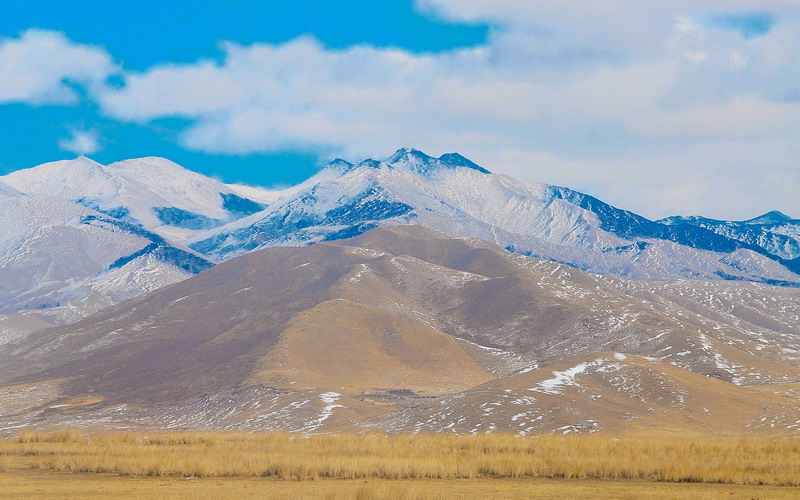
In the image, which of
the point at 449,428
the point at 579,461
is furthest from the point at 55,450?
the point at 449,428

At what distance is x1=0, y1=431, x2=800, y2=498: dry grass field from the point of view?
34312mm

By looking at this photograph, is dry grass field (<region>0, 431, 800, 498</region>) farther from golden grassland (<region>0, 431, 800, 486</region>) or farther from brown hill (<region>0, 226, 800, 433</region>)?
brown hill (<region>0, 226, 800, 433</region>)

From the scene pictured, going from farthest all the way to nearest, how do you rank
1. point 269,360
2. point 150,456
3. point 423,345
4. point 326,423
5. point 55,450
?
1. point 423,345
2. point 269,360
3. point 326,423
4. point 55,450
5. point 150,456

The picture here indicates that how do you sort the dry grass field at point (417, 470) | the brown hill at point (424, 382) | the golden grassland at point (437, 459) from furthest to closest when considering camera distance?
the brown hill at point (424, 382)
the golden grassland at point (437, 459)
the dry grass field at point (417, 470)

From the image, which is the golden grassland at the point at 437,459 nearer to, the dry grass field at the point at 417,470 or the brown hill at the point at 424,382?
the dry grass field at the point at 417,470

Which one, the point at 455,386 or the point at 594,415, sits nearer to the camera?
the point at 594,415

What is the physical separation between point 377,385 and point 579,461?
119m

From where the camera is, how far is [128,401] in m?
163

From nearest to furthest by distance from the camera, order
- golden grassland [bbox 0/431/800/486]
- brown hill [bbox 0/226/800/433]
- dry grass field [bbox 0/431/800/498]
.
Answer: dry grass field [bbox 0/431/800/498] → golden grassland [bbox 0/431/800/486] → brown hill [bbox 0/226/800/433]

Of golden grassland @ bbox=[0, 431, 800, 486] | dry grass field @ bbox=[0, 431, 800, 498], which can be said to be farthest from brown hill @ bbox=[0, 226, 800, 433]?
dry grass field @ bbox=[0, 431, 800, 498]

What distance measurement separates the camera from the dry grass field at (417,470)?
34312mm

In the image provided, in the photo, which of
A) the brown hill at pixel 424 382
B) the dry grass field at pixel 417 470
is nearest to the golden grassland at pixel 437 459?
the dry grass field at pixel 417 470

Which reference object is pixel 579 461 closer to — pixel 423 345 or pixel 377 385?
pixel 377 385

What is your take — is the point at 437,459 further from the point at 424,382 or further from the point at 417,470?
the point at 424,382
